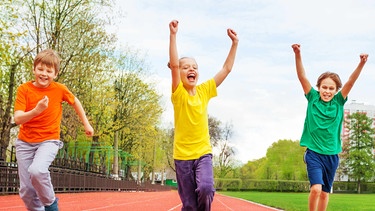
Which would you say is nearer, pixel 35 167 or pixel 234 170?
pixel 35 167

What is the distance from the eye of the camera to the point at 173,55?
5965mm

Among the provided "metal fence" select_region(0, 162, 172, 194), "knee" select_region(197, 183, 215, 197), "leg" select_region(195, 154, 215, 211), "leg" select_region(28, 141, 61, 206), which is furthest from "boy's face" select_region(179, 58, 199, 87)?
"metal fence" select_region(0, 162, 172, 194)

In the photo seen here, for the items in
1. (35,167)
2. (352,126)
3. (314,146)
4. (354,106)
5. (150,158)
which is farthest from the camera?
(354,106)

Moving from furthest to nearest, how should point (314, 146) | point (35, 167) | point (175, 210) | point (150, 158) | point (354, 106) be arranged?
point (354, 106) < point (150, 158) < point (175, 210) < point (314, 146) < point (35, 167)

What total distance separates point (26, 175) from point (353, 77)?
4020 mm

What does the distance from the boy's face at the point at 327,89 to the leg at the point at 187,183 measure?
89.0 inches

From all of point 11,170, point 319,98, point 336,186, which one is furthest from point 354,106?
point 319,98

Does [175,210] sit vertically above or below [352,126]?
below

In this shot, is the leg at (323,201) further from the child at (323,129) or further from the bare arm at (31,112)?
the bare arm at (31,112)

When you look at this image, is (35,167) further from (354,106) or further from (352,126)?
(354,106)

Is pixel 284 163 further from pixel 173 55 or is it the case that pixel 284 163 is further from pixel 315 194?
pixel 173 55

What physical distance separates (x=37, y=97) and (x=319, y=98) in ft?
11.0

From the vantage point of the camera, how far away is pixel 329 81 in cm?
734

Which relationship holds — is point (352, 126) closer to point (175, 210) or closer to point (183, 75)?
point (175, 210)
